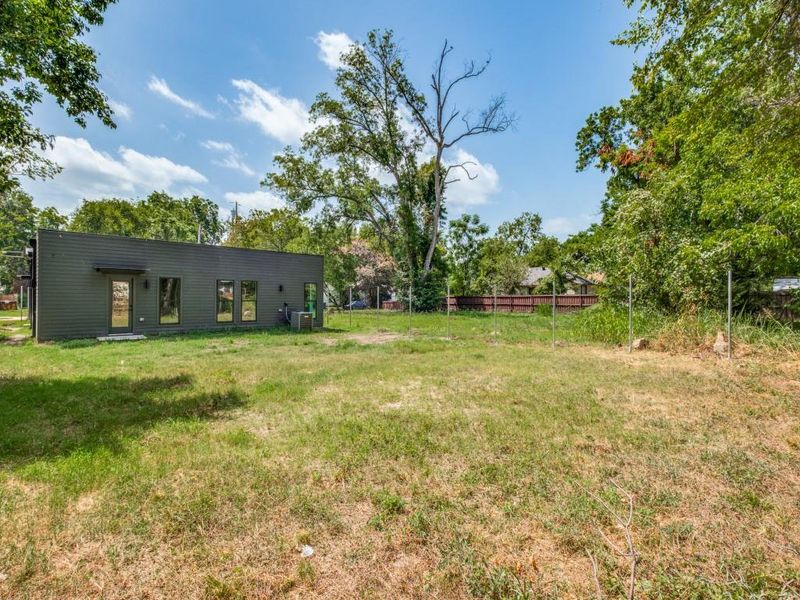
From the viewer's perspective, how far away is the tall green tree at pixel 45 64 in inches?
171

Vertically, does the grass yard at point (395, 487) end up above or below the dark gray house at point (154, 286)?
below

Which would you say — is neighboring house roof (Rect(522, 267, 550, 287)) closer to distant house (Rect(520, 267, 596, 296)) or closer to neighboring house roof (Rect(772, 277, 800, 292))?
distant house (Rect(520, 267, 596, 296))

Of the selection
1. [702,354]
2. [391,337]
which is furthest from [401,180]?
[702,354]

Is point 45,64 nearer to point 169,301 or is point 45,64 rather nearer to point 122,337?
point 122,337

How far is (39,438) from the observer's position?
3.65 meters

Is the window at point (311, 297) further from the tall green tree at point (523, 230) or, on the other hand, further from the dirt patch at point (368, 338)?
the tall green tree at point (523, 230)

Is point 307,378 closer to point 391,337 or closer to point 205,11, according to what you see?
point 391,337

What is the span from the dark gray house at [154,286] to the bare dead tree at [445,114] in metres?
11.4

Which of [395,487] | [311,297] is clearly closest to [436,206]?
[311,297]

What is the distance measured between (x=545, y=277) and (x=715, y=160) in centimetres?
1982

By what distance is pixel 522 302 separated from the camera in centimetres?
2448

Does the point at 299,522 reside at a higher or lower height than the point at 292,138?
lower

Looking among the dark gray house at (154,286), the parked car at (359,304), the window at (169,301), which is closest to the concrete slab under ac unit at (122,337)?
the dark gray house at (154,286)

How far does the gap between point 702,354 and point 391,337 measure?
7514 mm
